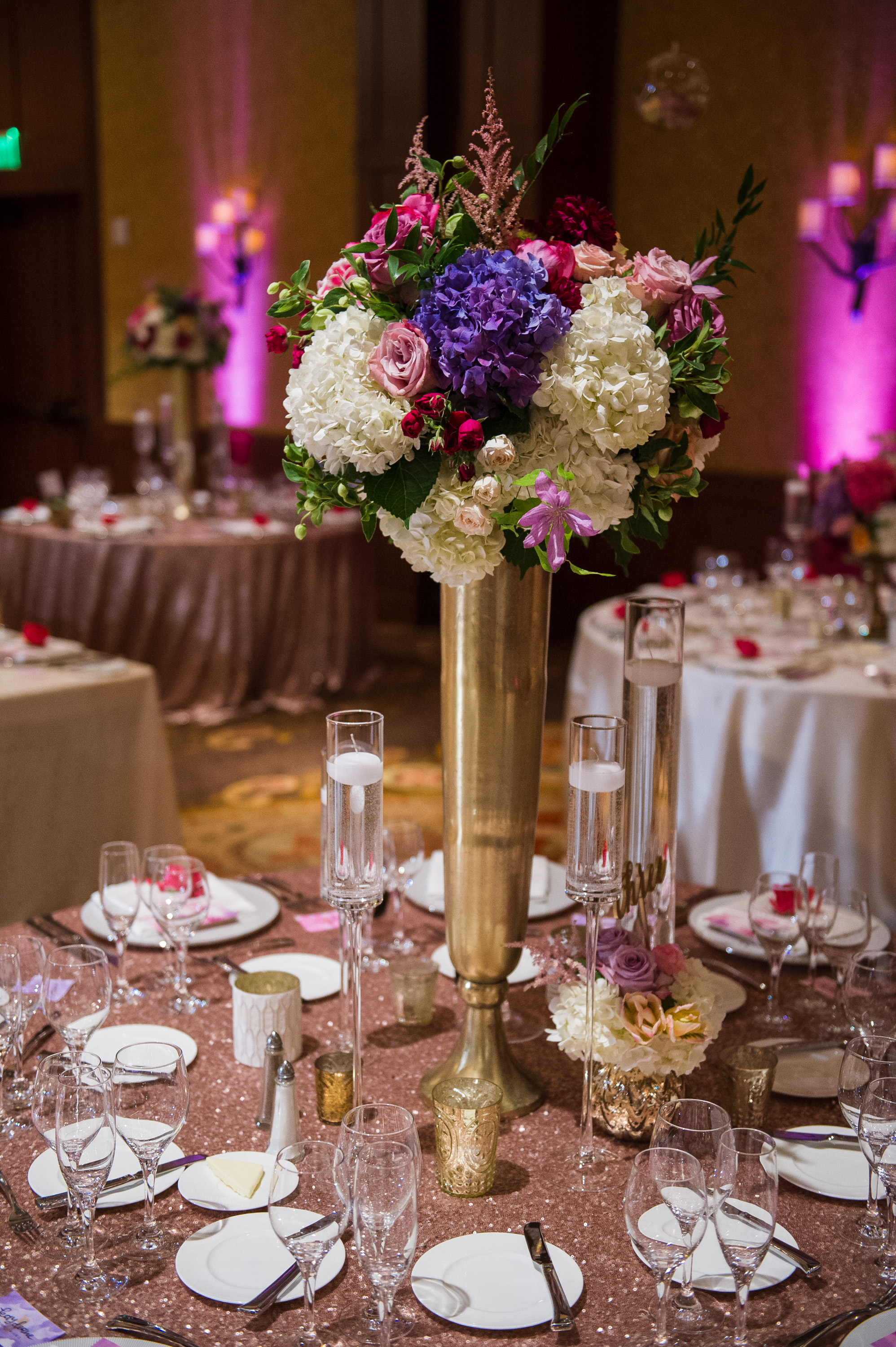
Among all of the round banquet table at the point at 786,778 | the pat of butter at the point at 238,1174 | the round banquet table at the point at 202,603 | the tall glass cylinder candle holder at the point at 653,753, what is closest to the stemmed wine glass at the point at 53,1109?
the pat of butter at the point at 238,1174

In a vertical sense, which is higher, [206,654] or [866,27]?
[866,27]

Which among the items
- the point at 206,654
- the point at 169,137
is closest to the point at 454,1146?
the point at 206,654

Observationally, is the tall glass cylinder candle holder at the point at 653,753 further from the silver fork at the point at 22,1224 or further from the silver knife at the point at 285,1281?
the silver fork at the point at 22,1224

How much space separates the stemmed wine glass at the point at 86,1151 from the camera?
3.73 feet

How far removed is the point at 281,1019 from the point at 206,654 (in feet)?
14.8

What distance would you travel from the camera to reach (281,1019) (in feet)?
4.99

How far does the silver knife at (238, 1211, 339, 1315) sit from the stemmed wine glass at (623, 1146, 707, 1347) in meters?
0.24

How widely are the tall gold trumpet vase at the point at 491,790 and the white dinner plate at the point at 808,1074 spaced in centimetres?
28

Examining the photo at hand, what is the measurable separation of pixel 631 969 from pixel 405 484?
0.56 m

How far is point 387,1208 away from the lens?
1.04 meters

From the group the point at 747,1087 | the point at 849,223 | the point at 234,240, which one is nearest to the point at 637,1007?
the point at 747,1087

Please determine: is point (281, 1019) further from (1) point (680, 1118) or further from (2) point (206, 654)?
(2) point (206, 654)

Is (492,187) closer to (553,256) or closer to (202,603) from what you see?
(553,256)

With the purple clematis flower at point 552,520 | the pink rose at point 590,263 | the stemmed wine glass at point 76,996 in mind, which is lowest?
the stemmed wine glass at point 76,996
